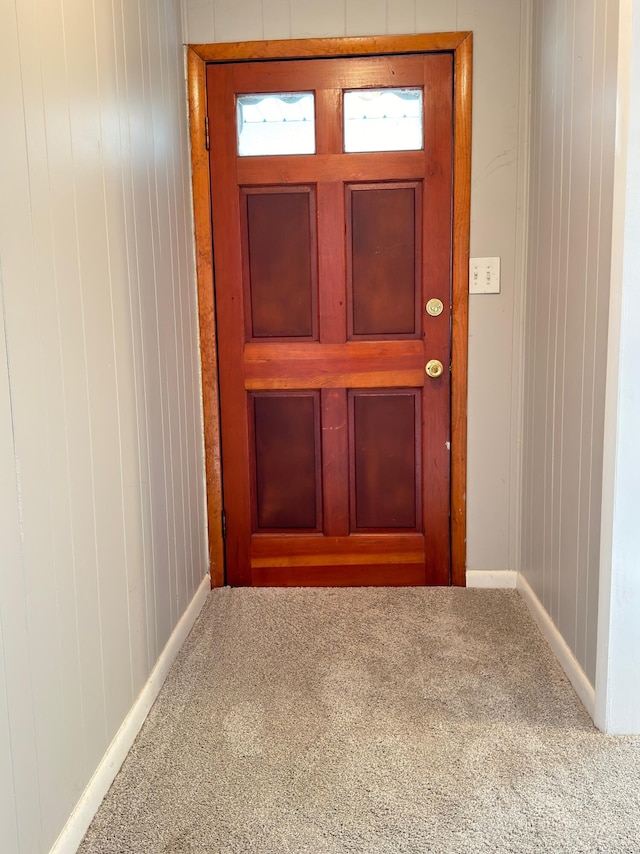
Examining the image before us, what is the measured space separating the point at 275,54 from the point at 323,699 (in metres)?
2.22

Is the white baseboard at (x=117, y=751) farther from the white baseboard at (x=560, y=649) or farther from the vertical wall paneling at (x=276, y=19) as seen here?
the vertical wall paneling at (x=276, y=19)

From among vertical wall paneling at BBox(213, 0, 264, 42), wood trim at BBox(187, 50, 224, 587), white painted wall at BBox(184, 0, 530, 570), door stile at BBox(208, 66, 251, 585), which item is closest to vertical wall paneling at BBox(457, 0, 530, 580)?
white painted wall at BBox(184, 0, 530, 570)

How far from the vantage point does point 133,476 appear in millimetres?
1901

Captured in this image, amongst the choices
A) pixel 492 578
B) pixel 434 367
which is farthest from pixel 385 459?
pixel 492 578

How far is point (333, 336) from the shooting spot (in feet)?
9.05

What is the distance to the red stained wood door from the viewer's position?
2658 mm

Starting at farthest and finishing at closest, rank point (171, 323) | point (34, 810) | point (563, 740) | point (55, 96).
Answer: point (171, 323)
point (563, 740)
point (55, 96)
point (34, 810)

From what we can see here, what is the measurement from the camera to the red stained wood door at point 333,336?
266cm

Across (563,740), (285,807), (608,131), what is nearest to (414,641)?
(563,740)

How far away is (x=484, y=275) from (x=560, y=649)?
53.0 inches

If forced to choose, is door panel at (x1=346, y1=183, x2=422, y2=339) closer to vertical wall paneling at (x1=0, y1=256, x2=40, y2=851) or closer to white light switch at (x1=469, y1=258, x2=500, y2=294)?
white light switch at (x1=469, y1=258, x2=500, y2=294)

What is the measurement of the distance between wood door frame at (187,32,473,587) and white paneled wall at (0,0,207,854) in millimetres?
338

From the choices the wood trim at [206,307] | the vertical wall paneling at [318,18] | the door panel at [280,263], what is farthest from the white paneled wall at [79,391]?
the vertical wall paneling at [318,18]

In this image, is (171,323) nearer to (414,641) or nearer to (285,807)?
(414,641)
